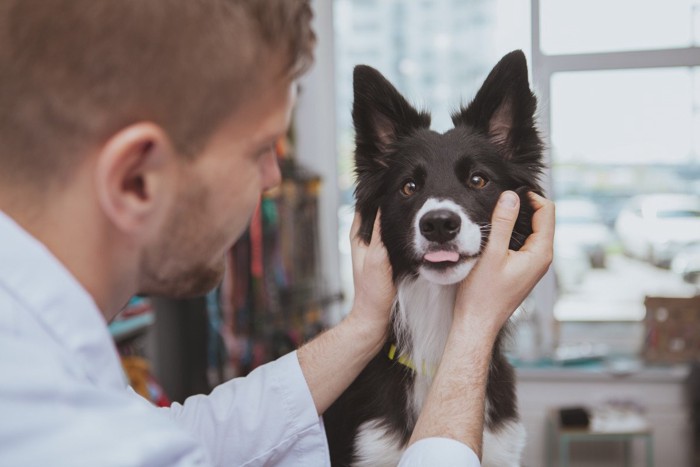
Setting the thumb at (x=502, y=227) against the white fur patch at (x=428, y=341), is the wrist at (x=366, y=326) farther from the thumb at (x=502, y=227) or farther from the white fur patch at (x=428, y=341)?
the thumb at (x=502, y=227)

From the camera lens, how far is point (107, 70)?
0.56 m

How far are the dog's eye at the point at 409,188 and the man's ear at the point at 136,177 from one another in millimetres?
776

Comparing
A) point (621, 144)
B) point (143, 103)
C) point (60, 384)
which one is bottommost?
point (60, 384)

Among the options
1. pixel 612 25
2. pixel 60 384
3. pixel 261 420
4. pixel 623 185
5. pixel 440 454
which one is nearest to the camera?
pixel 60 384

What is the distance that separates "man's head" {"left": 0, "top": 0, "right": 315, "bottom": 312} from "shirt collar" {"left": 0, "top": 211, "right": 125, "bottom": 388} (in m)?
0.05

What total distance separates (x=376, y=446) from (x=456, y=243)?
43 cm

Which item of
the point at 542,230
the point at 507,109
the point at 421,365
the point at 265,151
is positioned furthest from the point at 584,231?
the point at 265,151

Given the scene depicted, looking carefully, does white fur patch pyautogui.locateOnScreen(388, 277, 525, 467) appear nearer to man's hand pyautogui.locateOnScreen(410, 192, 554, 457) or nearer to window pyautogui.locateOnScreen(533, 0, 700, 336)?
man's hand pyautogui.locateOnScreen(410, 192, 554, 457)

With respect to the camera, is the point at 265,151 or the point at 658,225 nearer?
the point at 265,151

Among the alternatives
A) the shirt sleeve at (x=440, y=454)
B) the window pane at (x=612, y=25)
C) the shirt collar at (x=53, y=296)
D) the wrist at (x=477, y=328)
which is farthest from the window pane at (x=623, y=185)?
the shirt collar at (x=53, y=296)

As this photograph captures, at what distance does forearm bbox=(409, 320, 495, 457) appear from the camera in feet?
2.91

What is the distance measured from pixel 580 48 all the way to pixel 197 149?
441 cm

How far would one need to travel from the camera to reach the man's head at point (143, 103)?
55 cm

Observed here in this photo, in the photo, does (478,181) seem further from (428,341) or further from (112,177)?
(112,177)
